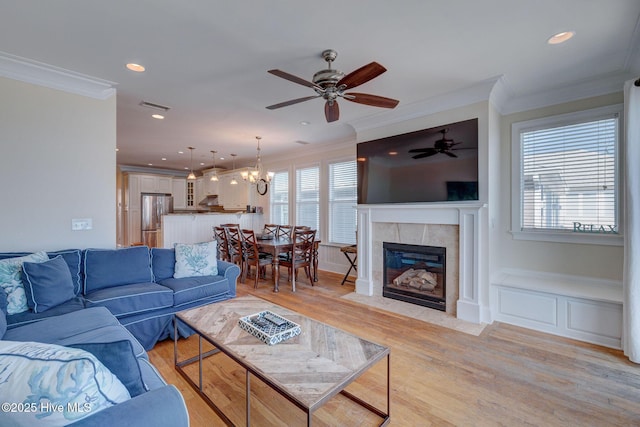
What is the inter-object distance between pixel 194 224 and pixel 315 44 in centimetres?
530

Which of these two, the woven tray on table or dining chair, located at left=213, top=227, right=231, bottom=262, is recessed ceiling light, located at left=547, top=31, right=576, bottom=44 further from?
dining chair, located at left=213, top=227, right=231, bottom=262

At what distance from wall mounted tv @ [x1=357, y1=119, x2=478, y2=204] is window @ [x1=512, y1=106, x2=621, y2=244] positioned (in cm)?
73

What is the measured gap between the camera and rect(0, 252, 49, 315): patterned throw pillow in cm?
215

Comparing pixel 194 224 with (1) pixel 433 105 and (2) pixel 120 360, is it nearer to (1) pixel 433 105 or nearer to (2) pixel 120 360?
(1) pixel 433 105

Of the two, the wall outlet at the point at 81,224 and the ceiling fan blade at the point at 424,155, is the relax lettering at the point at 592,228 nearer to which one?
the ceiling fan blade at the point at 424,155

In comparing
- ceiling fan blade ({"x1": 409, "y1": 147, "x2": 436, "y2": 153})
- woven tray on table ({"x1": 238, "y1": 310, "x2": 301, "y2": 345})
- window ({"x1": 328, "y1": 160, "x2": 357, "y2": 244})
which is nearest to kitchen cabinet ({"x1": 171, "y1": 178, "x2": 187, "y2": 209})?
window ({"x1": 328, "y1": 160, "x2": 357, "y2": 244})

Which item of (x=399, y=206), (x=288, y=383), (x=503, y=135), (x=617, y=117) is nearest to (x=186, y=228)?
(x=399, y=206)

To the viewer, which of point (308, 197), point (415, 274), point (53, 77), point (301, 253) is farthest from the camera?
point (308, 197)

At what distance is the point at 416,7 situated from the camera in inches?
76.0

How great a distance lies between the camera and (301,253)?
4930 millimetres

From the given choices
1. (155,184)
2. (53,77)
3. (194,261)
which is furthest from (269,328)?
A: (155,184)

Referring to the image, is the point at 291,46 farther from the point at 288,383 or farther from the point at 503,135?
the point at 503,135

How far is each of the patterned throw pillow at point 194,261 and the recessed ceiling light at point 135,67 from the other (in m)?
1.89

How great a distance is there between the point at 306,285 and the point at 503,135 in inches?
143
